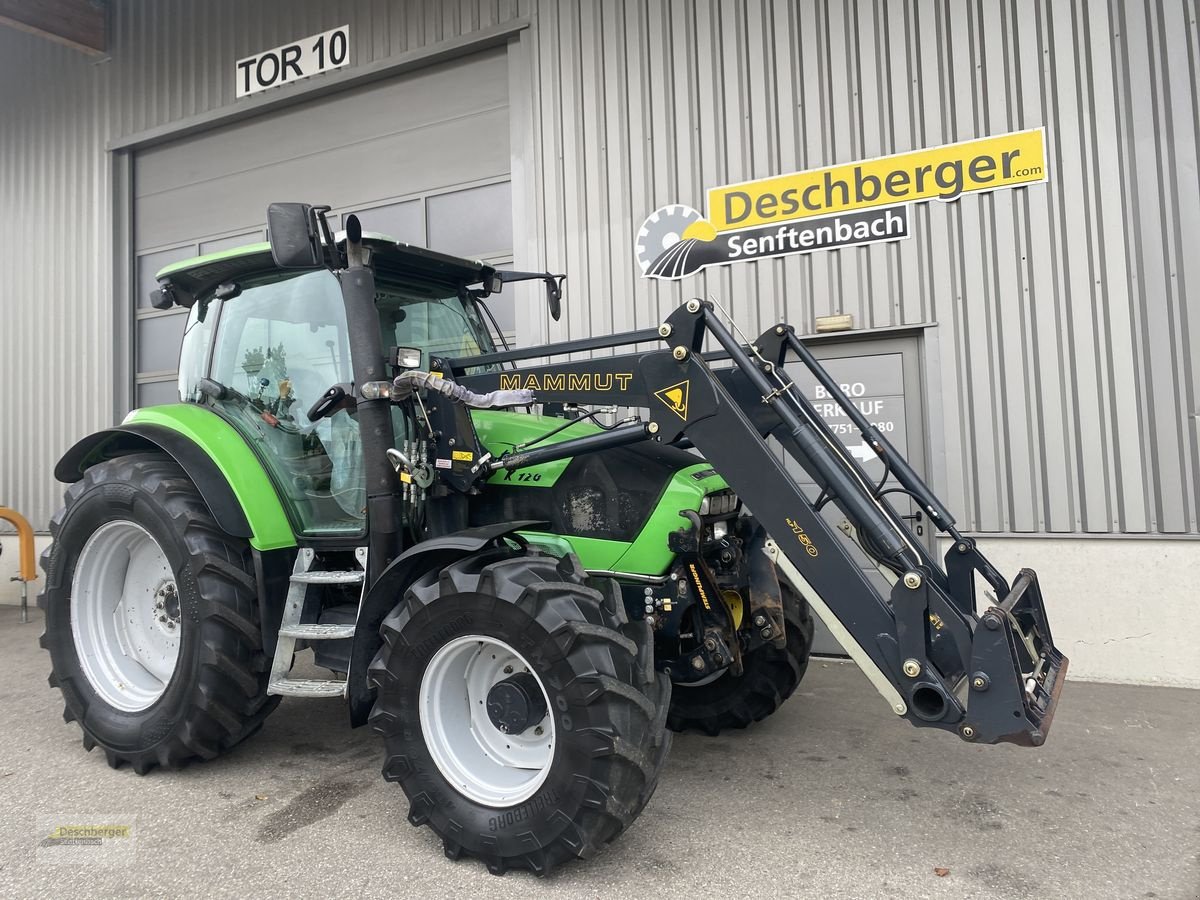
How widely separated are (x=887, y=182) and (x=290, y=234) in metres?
4.21

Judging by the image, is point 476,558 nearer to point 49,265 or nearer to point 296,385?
point 296,385

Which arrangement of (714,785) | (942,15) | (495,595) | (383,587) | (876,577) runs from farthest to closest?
(942,15) → (876,577) → (714,785) → (383,587) → (495,595)

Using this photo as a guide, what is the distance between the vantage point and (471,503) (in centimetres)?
357

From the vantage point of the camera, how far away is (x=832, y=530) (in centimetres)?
270

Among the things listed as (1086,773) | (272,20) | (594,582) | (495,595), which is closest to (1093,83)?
(1086,773)

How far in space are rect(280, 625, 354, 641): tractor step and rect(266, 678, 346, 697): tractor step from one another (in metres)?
0.17

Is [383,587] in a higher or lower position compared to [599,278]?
lower

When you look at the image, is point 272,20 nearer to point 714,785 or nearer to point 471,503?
point 471,503

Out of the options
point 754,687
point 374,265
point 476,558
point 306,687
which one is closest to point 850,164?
point 374,265

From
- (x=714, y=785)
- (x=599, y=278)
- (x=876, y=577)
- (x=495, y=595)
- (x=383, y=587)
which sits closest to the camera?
(x=495, y=595)

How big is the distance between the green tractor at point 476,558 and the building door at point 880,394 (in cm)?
204

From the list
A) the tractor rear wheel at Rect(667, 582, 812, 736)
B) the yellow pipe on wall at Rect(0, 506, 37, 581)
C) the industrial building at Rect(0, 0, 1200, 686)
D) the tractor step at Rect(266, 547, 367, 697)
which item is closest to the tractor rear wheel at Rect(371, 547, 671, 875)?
the tractor step at Rect(266, 547, 367, 697)

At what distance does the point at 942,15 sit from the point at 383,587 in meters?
5.30

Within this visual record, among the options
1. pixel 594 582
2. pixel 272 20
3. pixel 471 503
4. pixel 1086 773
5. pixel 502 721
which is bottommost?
pixel 1086 773
